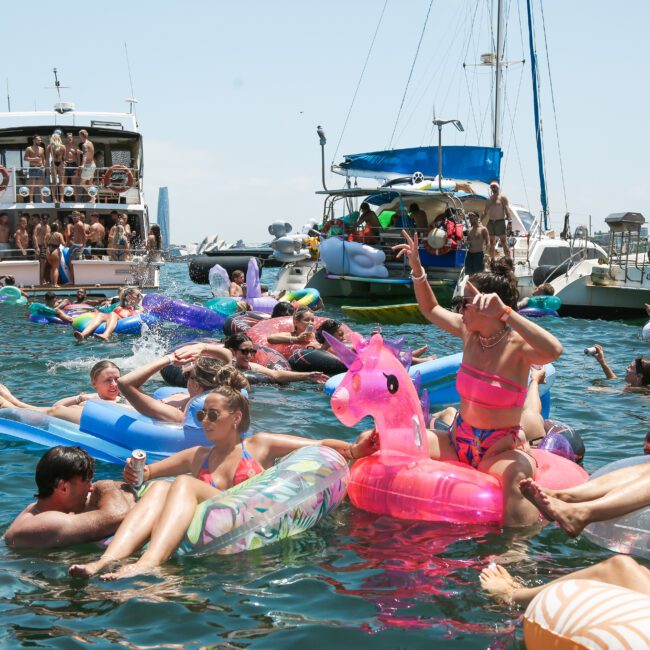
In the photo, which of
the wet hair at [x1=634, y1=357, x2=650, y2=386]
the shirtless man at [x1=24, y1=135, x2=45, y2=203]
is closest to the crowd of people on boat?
the wet hair at [x1=634, y1=357, x2=650, y2=386]

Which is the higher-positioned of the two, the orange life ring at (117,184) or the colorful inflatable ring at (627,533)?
the orange life ring at (117,184)

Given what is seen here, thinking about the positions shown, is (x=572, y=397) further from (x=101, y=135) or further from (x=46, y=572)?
(x=101, y=135)

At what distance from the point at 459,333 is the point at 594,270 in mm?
14171

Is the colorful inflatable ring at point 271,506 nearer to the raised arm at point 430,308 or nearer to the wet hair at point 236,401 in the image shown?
the wet hair at point 236,401

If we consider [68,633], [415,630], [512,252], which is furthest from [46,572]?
[512,252]

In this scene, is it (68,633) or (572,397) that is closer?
(68,633)

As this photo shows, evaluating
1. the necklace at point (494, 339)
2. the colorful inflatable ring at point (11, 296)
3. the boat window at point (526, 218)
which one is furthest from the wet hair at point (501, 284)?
the boat window at point (526, 218)

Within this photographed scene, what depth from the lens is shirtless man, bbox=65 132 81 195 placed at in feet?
75.4

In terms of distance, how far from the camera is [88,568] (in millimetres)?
4434

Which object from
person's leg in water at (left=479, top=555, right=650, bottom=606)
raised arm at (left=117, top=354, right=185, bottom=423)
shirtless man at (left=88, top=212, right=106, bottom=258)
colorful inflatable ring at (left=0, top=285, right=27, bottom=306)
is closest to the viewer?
person's leg in water at (left=479, top=555, right=650, bottom=606)

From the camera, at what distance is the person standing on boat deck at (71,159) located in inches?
905

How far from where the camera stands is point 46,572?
4.73m

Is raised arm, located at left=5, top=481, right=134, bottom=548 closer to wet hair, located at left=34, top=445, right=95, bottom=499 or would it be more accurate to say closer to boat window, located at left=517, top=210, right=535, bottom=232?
wet hair, located at left=34, top=445, right=95, bottom=499

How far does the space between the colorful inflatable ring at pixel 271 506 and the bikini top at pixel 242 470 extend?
0.14 metres
